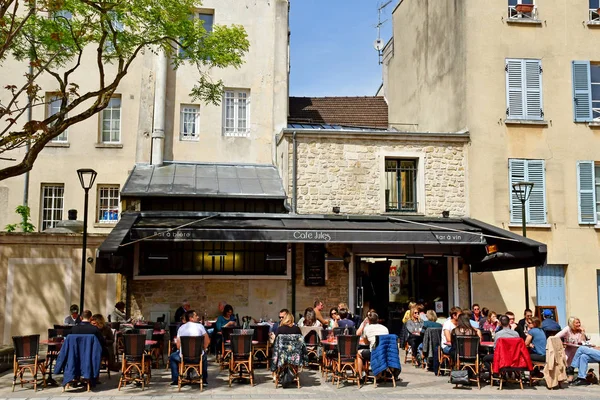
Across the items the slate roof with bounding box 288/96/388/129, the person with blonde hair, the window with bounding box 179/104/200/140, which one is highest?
the slate roof with bounding box 288/96/388/129

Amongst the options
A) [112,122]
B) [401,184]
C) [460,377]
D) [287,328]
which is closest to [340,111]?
[401,184]

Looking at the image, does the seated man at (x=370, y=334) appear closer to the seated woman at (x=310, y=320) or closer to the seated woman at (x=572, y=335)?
the seated woman at (x=310, y=320)

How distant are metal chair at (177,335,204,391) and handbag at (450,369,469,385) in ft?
13.6

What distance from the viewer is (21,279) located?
51.4 feet

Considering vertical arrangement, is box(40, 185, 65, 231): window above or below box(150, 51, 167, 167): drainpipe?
below

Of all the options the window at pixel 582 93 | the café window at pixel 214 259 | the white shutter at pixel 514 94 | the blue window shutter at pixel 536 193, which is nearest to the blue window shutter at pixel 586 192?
the blue window shutter at pixel 536 193

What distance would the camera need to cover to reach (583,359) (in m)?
11.4

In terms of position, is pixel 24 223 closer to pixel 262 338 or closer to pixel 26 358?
pixel 26 358

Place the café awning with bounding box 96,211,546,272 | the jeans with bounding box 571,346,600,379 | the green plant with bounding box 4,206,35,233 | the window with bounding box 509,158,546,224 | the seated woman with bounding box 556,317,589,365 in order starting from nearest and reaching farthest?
1. the jeans with bounding box 571,346,600,379
2. the seated woman with bounding box 556,317,589,365
3. the café awning with bounding box 96,211,546,272
4. the window with bounding box 509,158,546,224
5. the green plant with bounding box 4,206,35,233

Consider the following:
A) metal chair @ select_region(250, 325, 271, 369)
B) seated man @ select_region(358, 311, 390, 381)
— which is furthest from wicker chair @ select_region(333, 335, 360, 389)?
metal chair @ select_region(250, 325, 271, 369)

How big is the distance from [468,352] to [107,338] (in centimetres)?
628

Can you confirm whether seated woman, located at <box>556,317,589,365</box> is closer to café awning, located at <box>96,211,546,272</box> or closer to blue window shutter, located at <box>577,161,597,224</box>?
café awning, located at <box>96,211,546,272</box>

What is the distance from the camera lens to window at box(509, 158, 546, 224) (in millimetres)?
16922

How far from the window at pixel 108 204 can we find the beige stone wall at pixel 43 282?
2.53 metres
